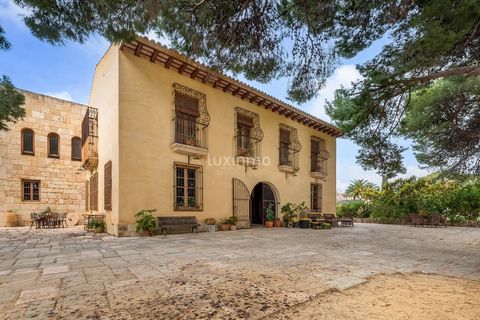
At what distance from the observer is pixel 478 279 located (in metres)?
3.48

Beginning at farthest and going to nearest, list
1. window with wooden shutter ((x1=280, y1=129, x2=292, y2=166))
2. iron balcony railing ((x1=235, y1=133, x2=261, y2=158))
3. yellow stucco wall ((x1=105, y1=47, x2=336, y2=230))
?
window with wooden shutter ((x1=280, y1=129, x2=292, y2=166)), iron balcony railing ((x1=235, y1=133, x2=261, y2=158)), yellow stucco wall ((x1=105, y1=47, x2=336, y2=230))

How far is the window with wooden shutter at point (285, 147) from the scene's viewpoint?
42.7ft

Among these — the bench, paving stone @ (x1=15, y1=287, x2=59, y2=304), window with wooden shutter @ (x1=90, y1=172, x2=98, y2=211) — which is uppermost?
window with wooden shutter @ (x1=90, y1=172, x2=98, y2=211)

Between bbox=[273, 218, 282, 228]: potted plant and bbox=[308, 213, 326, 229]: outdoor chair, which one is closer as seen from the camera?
bbox=[308, 213, 326, 229]: outdoor chair

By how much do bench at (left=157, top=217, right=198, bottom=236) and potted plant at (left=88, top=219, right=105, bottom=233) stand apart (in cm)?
210

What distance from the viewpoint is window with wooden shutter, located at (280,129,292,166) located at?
1302 centimetres

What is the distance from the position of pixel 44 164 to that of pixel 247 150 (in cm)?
982

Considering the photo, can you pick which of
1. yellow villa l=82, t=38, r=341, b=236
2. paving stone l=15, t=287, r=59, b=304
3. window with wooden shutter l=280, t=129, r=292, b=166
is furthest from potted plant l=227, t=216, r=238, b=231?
paving stone l=15, t=287, r=59, b=304

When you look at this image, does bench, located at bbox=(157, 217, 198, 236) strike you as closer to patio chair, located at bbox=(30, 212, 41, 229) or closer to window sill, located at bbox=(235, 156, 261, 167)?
window sill, located at bbox=(235, 156, 261, 167)

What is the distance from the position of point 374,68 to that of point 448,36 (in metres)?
1.22

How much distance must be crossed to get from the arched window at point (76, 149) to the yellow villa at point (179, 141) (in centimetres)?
303

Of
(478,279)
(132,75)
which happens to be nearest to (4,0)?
(132,75)

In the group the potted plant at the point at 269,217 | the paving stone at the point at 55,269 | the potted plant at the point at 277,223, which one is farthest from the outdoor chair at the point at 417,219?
the paving stone at the point at 55,269

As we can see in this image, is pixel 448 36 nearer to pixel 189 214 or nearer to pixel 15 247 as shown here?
pixel 189 214
